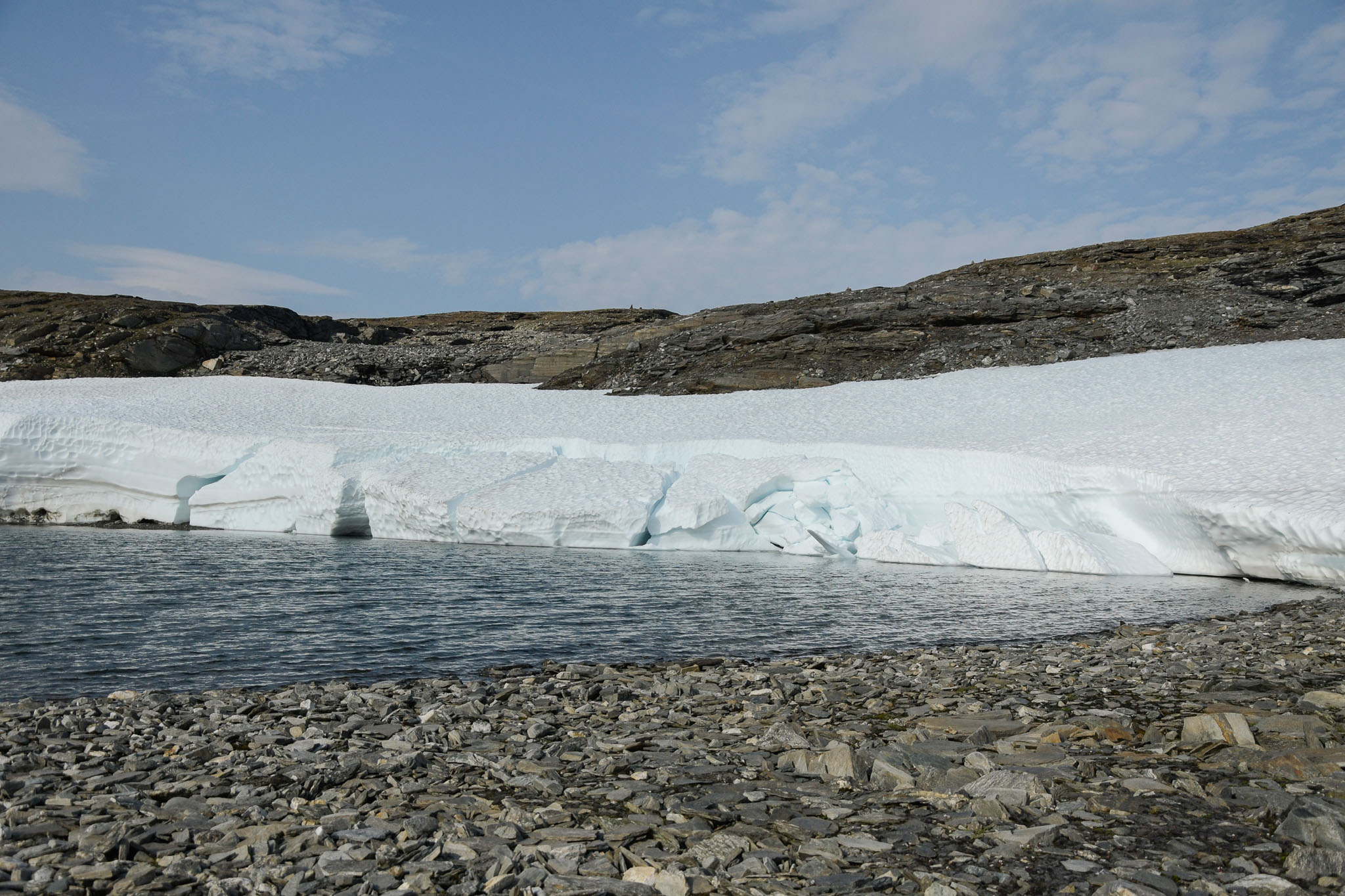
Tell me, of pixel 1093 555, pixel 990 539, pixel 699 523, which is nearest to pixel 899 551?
pixel 990 539

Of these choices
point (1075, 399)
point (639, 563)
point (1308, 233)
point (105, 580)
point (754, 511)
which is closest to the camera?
point (105, 580)

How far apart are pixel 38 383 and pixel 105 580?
64.4ft

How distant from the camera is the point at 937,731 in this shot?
16.4ft

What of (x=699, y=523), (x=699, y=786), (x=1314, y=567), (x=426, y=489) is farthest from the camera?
(x=426, y=489)

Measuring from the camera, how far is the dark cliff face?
85.1 feet

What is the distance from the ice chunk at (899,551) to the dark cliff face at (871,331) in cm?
1175

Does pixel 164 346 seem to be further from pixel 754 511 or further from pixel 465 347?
pixel 754 511

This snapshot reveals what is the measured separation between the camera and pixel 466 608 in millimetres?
9680

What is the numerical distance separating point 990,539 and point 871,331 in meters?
14.9

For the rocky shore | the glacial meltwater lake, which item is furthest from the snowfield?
the rocky shore

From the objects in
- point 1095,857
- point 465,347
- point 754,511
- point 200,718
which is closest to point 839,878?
point 1095,857

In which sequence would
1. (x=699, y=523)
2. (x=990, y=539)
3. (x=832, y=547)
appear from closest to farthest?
(x=990, y=539) → (x=832, y=547) → (x=699, y=523)

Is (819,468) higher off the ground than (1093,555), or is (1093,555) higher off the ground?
(819,468)

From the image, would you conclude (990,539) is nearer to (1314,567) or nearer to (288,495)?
(1314,567)
